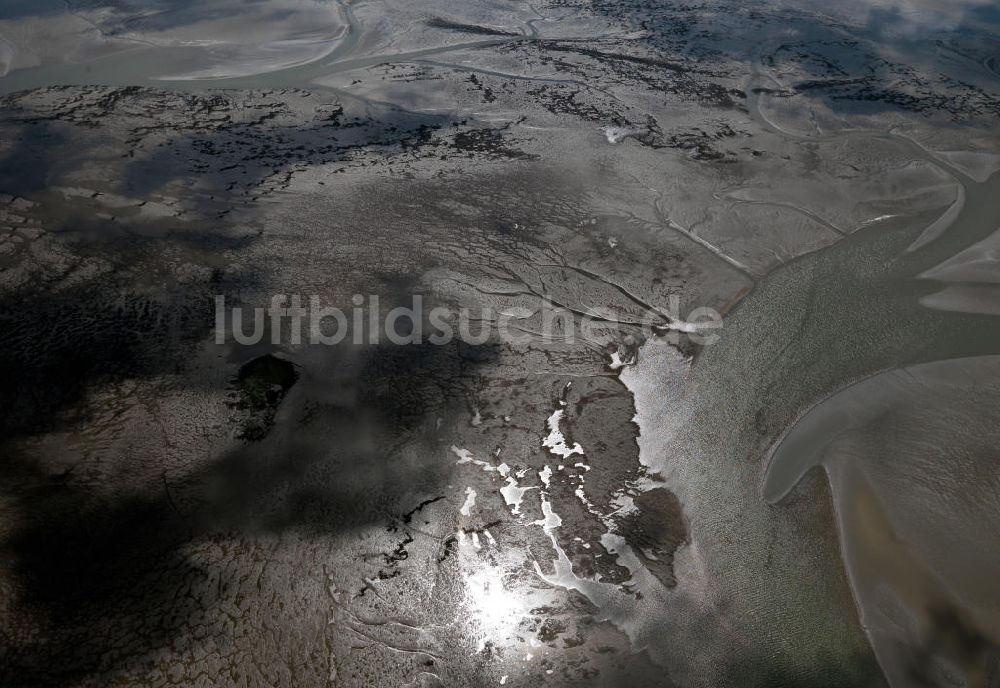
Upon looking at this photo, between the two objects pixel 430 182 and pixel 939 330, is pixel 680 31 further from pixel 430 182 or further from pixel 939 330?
pixel 939 330

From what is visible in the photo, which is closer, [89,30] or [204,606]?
[204,606]

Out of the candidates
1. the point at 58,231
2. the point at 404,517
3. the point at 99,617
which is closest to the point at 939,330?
the point at 404,517

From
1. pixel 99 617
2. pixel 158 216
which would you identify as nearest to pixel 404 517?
pixel 99 617

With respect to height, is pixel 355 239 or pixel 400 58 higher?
pixel 400 58

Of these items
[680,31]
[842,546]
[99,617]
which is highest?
[680,31]

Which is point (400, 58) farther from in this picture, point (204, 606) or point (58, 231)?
point (204, 606)

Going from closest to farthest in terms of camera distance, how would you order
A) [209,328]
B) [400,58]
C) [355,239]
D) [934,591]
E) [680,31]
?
[934,591] < [209,328] < [355,239] < [400,58] < [680,31]

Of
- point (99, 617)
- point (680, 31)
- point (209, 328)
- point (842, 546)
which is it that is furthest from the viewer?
point (680, 31)
